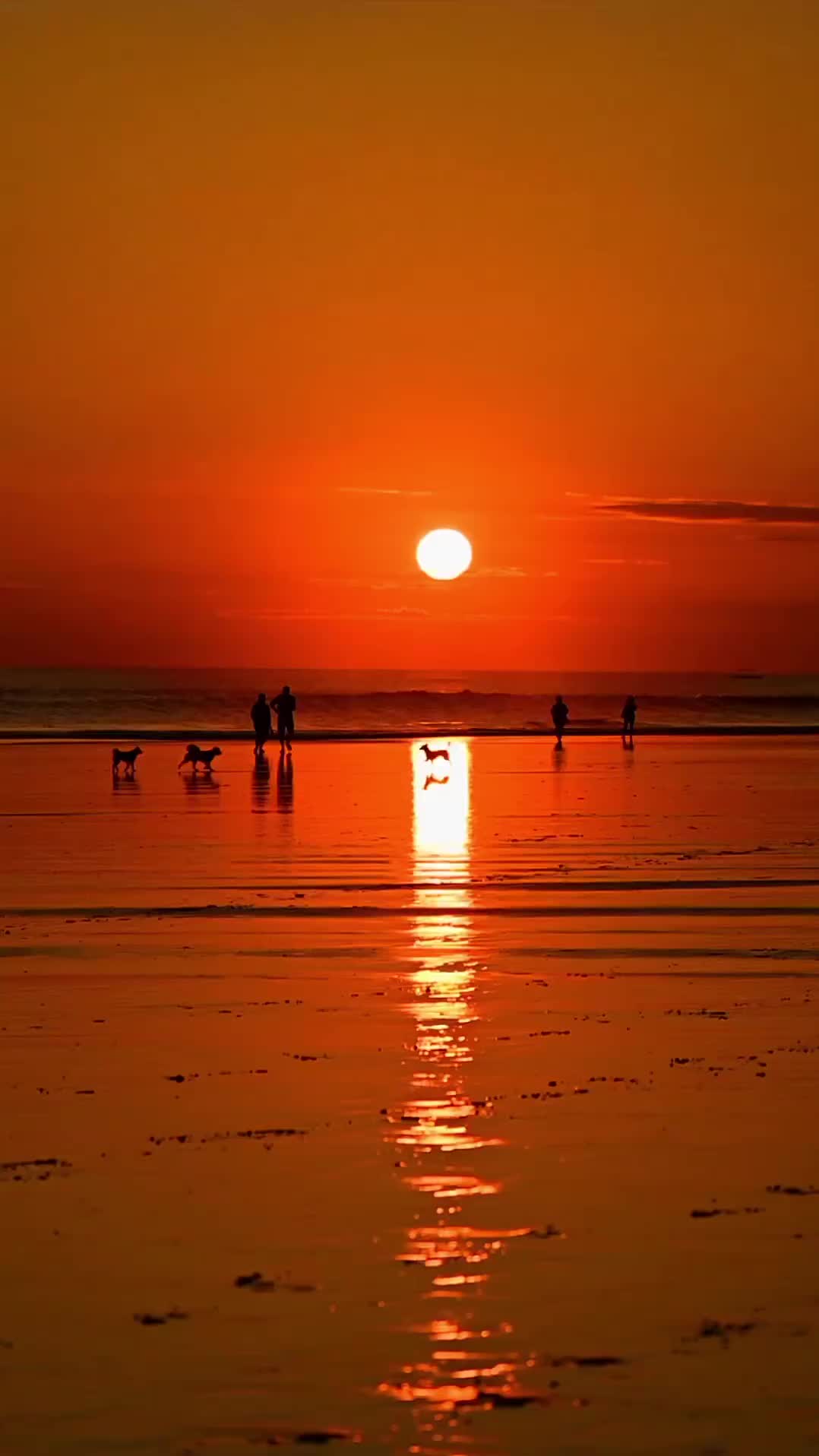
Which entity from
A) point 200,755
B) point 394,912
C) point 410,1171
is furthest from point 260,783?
point 410,1171

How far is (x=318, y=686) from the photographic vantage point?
594 ft

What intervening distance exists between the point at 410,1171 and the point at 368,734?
77.6 metres

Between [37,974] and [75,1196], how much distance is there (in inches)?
280

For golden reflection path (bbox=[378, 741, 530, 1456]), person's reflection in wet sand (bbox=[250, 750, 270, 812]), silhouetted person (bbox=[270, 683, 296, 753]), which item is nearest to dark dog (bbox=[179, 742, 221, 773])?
person's reflection in wet sand (bbox=[250, 750, 270, 812])

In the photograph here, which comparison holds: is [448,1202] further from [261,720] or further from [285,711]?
[285,711]

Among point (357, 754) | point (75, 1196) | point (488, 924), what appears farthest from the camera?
point (357, 754)

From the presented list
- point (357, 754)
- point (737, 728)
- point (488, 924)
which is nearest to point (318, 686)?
point (737, 728)

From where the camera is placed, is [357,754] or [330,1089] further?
[357,754]

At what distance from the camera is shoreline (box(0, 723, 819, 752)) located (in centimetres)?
7819

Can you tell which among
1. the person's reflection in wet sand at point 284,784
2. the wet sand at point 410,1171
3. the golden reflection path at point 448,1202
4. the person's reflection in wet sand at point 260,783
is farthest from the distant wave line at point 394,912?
the person's reflection in wet sand at point 260,783

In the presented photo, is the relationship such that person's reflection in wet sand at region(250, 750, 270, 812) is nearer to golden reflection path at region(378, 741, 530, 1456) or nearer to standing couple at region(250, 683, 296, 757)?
standing couple at region(250, 683, 296, 757)

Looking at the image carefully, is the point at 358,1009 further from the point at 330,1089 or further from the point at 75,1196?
the point at 75,1196

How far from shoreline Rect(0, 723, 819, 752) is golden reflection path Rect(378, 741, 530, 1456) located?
5606 centimetres

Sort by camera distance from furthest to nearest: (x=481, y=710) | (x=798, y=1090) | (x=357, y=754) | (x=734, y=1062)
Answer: (x=481, y=710) < (x=357, y=754) < (x=734, y=1062) < (x=798, y=1090)
